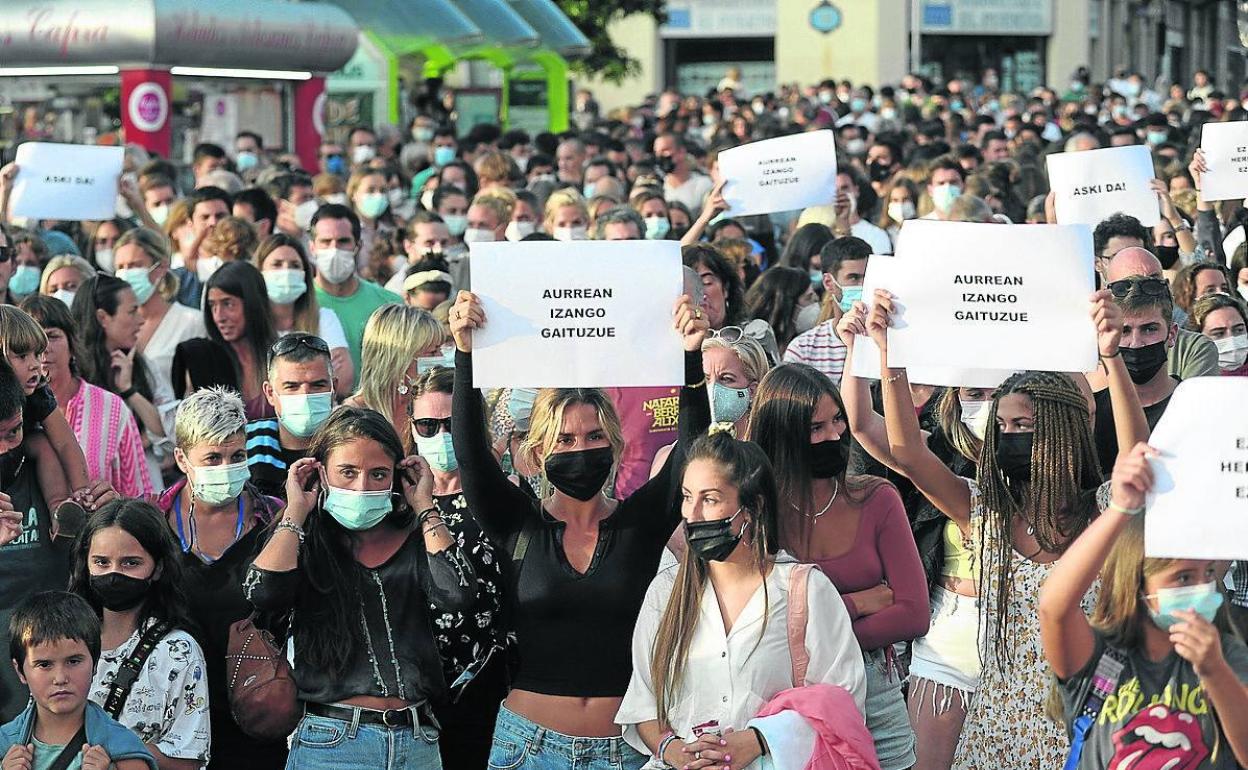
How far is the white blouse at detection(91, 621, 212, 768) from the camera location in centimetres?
537

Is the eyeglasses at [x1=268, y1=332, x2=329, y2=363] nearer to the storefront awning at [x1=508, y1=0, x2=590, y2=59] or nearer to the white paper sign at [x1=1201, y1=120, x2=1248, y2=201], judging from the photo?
the white paper sign at [x1=1201, y1=120, x2=1248, y2=201]

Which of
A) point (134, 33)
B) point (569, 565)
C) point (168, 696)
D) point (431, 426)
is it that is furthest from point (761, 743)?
point (134, 33)

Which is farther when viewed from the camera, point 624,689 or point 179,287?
point 179,287

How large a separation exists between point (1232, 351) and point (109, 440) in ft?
14.1

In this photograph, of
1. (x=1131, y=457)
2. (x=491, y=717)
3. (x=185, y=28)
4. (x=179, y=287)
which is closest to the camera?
(x=1131, y=457)

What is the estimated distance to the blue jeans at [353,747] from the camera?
5.27 meters

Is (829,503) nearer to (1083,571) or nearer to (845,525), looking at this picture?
(845,525)

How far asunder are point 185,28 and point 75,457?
1479 centimetres

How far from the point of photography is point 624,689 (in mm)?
5297

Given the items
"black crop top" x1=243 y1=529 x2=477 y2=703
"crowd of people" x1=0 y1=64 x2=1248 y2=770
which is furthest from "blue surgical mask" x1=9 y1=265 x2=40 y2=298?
"black crop top" x1=243 y1=529 x2=477 y2=703

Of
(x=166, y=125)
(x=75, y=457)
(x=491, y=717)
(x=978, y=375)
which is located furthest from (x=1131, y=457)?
(x=166, y=125)

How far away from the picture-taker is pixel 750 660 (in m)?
4.93

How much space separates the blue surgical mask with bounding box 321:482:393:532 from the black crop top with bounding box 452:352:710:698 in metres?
Result: 0.23

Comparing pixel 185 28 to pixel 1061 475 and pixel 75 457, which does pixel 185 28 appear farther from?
pixel 1061 475
